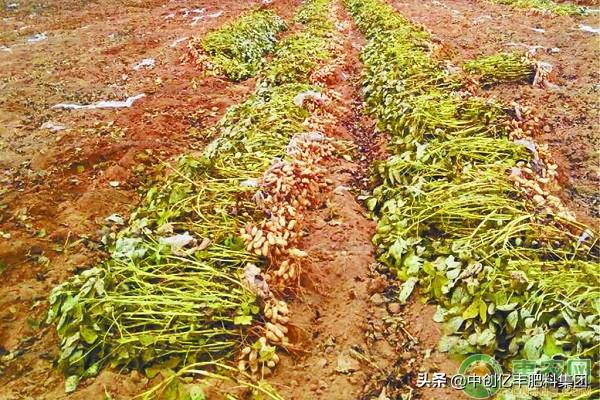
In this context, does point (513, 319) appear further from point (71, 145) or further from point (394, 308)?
point (71, 145)

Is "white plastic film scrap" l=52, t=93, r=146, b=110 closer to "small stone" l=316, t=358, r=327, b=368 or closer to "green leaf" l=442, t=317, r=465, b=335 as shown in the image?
"small stone" l=316, t=358, r=327, b=368

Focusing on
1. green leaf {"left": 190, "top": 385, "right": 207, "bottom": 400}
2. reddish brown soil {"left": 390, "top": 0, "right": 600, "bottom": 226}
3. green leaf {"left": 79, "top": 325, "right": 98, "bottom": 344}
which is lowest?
reddish brown soil {"left": 390, "top": 0, "right": 600, "bottom": 226}

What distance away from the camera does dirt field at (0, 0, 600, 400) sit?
2.94 m

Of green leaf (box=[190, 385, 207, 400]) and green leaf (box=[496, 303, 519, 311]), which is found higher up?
green leaf (box=[496, 303, 519, 311])

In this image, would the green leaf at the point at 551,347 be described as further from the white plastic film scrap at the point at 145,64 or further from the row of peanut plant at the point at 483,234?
the white plastic film scrap at the point at 145,64

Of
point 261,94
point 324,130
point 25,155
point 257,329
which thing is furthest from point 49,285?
point 261,94

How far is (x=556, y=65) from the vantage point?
26.0 feet

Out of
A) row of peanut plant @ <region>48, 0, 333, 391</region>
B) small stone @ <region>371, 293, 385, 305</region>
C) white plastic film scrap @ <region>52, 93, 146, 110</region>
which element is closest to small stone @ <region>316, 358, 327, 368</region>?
row of peanut plant @ <region>48, 0, 333, 391</region>

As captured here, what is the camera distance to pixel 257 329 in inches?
117

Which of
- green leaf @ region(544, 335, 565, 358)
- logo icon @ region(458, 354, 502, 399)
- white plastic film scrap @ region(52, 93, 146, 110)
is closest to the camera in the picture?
green leaf @ region(544, 335, 565, 358)

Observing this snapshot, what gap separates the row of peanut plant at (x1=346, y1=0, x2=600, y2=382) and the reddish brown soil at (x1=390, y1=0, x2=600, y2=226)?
512 millimetres

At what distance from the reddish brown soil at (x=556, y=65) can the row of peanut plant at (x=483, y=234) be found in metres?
0.51

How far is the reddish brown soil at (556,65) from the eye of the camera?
479 centimetres

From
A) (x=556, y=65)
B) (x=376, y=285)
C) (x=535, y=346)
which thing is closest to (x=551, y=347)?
(x=535, y=346)
